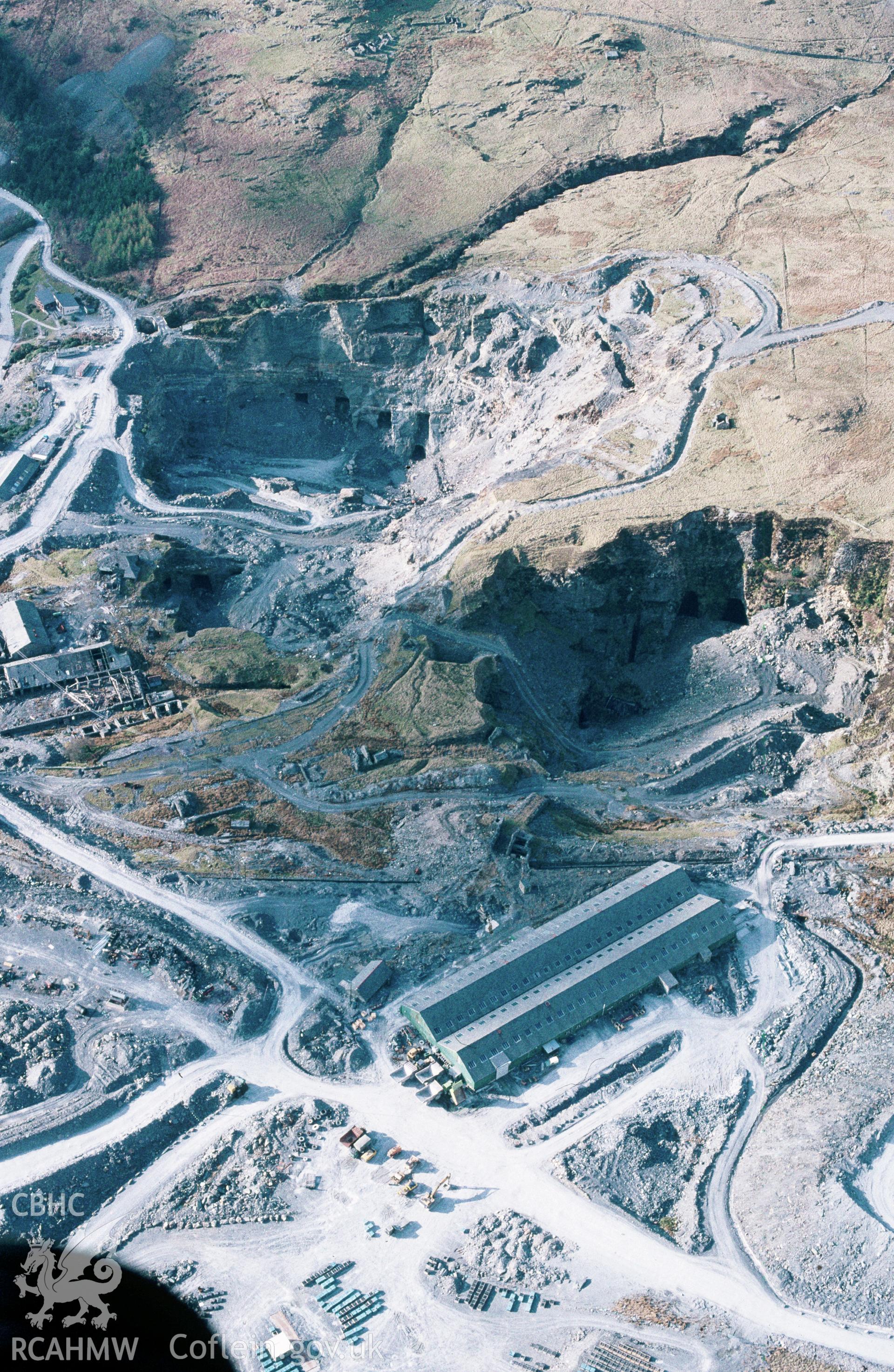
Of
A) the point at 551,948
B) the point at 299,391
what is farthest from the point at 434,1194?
the point at 299,391

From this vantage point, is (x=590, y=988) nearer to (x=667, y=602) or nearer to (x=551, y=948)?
(x=551, y=948)

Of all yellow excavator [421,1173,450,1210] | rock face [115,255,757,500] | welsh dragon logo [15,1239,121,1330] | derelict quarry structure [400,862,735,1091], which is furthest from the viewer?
rock face [115,255,757,500]

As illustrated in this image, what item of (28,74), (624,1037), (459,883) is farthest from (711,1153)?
(28,74)

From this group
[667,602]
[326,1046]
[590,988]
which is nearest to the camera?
[326,1046]

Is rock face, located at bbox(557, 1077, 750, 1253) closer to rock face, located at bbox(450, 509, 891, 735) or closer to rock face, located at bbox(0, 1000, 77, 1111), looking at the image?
rock face, located at bbox(0, 1000, 77, 1111)

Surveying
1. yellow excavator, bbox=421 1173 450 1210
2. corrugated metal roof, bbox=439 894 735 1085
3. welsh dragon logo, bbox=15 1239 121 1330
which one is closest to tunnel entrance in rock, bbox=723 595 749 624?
corrugated metal roof, bbox=439 894 735 1085

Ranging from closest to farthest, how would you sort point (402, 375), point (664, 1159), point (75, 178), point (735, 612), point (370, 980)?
point (664, 1159) < point (370, 980) < point (735, 612) < point (402, 375) < point (75, 178)
